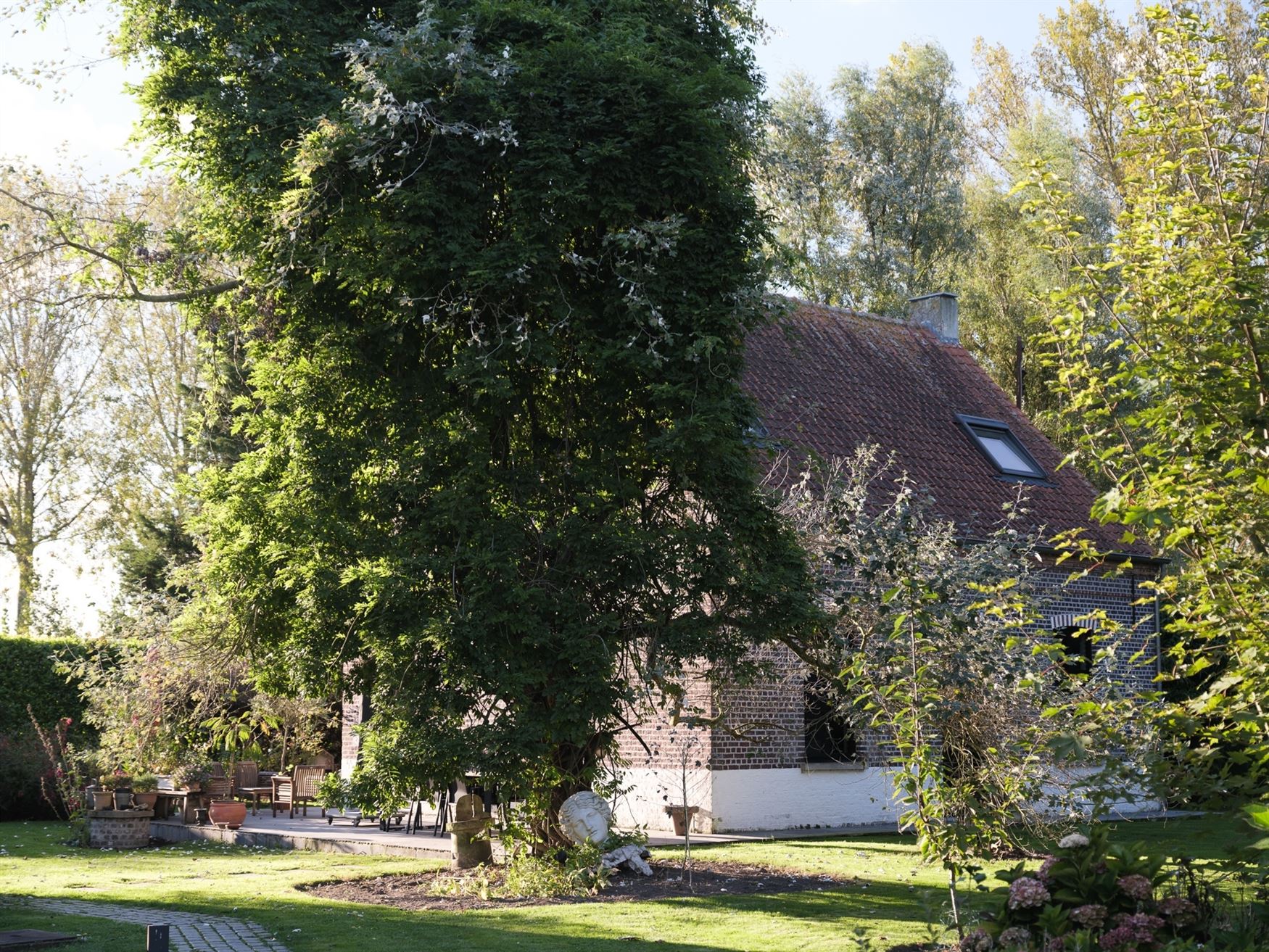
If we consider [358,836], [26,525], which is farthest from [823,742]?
[26,525]

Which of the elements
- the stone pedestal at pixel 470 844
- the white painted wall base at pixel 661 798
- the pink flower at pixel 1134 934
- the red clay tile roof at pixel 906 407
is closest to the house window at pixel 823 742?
the white painted wall base at pixel 661 798

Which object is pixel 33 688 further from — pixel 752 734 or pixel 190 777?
pixel 752 734

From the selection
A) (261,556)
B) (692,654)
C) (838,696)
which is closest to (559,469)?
(692,654)

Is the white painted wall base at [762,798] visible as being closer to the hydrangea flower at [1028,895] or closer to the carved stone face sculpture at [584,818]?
the carved stone face sculpture at [584,818]

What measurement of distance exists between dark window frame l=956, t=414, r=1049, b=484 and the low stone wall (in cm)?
1365

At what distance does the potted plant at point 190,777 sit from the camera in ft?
59.4

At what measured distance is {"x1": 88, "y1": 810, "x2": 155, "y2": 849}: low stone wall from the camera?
16094 mm

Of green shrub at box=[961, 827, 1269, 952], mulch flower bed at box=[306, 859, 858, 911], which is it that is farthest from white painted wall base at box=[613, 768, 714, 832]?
green shrub at box=[961, 827, 1269, 952]

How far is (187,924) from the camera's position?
9508 mm

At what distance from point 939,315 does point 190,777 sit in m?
15.2

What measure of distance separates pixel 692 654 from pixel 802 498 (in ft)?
10.8

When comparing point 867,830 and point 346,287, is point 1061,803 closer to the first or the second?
point 867,830

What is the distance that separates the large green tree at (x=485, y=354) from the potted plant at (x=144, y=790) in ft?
21.4

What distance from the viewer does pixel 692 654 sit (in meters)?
10.9
